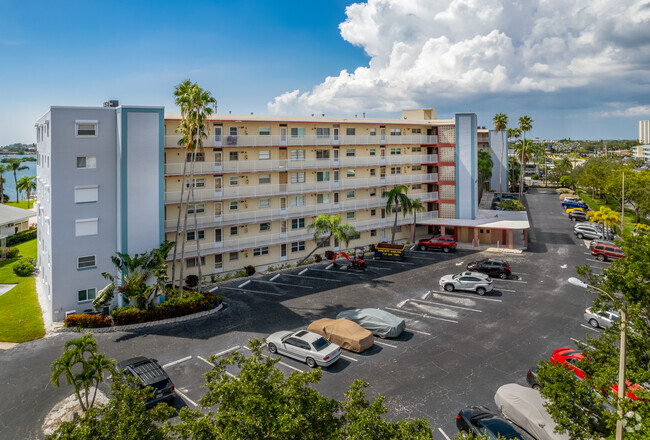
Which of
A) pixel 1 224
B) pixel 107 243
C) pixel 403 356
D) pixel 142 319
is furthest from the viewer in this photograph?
pixel 1 224

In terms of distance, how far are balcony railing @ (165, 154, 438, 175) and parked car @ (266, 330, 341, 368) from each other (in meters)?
18.9

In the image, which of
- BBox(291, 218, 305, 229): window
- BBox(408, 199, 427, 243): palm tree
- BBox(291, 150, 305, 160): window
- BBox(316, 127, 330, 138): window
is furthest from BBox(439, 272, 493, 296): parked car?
BBox(316, 127, 330, 138): window

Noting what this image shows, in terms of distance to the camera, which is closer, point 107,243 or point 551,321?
point 551,321

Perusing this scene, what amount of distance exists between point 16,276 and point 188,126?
25742 millimetres

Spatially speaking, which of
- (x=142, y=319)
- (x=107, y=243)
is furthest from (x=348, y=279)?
(x=107, y=243)

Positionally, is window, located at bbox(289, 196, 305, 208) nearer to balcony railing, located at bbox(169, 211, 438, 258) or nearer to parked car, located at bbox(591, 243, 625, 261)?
balcony railing, located at bbox(169, 211, 438, 258)

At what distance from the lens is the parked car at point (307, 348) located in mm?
21766

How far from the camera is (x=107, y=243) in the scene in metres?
30.4

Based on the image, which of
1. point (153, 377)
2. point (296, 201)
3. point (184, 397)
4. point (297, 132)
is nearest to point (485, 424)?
point (184, 397)

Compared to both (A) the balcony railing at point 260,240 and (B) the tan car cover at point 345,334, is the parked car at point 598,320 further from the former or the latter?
(A) the balcony railing at point 260,240

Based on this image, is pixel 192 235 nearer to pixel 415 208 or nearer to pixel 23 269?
pixel 23 269

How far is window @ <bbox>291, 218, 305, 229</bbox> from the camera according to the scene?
4325 cm

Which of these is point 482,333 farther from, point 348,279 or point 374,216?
point 374,216

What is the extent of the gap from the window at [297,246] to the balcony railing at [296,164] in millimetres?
7769
